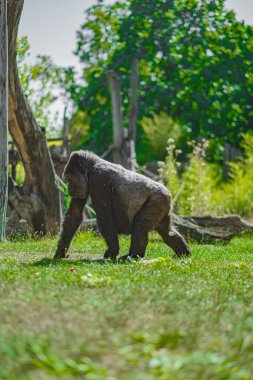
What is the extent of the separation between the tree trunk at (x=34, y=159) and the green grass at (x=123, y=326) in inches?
266

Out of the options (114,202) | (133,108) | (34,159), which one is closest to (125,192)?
(114,202)

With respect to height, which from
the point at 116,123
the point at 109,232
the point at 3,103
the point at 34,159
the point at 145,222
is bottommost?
the point at 109,232

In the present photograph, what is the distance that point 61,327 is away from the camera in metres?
3.37

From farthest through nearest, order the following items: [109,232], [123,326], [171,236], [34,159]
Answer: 1. [34,159]
2. [171,236]
3. [109,232]
4. [123,326]

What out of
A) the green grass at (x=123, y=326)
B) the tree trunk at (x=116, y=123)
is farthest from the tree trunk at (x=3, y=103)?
the tree trunk at (x=116, y=123)

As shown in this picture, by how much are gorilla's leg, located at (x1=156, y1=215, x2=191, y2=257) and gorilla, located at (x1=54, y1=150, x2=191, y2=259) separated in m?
0.02

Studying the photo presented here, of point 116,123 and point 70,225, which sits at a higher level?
point 116,123

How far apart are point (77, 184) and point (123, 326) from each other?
→ 4411mm

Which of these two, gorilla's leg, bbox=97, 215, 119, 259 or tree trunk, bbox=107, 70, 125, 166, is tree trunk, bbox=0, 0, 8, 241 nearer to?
gorilla's leg, bbox=97, 215, 119, 259

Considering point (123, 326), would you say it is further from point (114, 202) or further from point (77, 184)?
point (77, 184)

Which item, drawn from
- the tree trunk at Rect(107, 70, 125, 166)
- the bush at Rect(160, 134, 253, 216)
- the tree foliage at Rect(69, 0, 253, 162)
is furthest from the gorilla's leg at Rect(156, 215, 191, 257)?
the tree foliage at Rect(69, 0, 253, 162)

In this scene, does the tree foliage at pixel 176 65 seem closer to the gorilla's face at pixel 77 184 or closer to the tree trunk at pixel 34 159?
the tree trunk at pixel 34 159

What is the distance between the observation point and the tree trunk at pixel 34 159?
11.7 m

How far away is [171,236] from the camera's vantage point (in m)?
8.08
